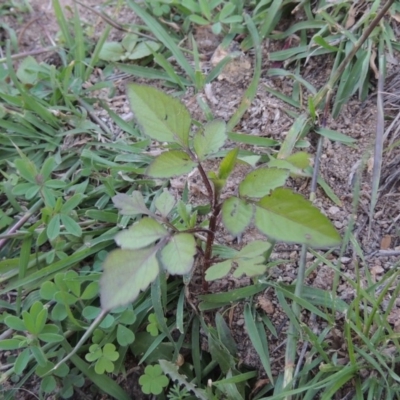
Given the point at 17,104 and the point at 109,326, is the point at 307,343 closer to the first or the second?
the point at 109,326

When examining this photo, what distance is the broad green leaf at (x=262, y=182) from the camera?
3.95 feet

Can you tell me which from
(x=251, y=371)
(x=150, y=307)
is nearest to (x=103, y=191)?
(x=150, y=307)

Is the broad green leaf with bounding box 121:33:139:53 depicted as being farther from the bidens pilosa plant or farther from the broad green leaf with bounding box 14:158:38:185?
the bidens pilosa plant

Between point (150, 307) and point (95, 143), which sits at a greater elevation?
point (95, 143)

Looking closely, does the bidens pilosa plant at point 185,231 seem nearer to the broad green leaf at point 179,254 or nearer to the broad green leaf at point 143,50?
the broad green leaf at point 179,254

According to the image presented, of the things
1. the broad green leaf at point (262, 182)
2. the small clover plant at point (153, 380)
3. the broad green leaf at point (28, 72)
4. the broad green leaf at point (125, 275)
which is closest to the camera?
the broad green leaf at point (125, 275)

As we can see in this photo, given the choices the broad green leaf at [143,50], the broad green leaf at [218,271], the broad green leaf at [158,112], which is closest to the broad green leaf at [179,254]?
the broad green leaf at [218,271]

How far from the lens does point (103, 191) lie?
1.78 meters

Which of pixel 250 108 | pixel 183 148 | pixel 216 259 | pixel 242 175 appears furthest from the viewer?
pixel 250 108

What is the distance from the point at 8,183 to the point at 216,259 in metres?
0.76

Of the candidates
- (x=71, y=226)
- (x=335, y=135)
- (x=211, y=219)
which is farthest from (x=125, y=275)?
(x=335, y=135)

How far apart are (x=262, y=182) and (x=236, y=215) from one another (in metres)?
0.10

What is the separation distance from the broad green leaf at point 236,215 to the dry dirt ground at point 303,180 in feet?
1.33

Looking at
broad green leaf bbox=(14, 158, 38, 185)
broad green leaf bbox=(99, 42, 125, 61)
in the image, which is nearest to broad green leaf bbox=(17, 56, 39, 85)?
broad green leaf bbox=(99, 42, 125, 61)
